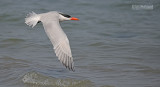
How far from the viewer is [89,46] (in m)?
8.12

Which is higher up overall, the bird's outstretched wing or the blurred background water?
the bird's outstretched wing

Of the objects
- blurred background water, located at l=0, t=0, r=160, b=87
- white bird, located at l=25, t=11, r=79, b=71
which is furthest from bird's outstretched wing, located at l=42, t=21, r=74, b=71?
blurred background water, located at l=0, t=0, r=160, b=87

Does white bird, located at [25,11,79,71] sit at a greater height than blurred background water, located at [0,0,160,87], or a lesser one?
greater

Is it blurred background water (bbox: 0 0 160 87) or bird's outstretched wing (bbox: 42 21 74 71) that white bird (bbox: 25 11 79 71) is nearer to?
bird's outstretched wing (bbox: 42 21 74 71)

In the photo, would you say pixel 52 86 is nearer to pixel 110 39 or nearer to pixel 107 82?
pixel 107 82

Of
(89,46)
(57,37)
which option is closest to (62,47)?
(57,37)

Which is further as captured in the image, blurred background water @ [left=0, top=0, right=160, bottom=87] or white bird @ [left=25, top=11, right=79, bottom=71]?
blurred background water @ [left=0, top=0, right=160, bottom=87]

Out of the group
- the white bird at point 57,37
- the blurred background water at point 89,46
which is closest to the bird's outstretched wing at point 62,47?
the white bird at point 57,37

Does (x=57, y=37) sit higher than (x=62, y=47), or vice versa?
(x=57, y=37)

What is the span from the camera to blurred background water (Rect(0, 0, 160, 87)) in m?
6.05

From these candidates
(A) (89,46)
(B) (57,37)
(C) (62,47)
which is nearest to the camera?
(C) (62,47)

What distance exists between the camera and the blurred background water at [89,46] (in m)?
6.05

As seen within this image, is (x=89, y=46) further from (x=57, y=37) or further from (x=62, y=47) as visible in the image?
(x=62, y=47)

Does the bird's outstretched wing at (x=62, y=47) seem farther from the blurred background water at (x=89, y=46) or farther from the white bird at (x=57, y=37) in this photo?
the blurred background water at (x=89, y=46)
